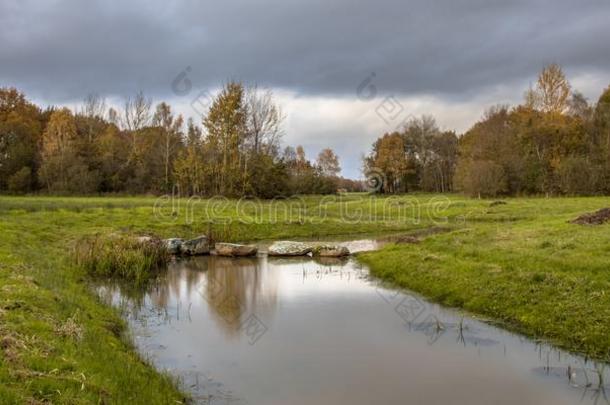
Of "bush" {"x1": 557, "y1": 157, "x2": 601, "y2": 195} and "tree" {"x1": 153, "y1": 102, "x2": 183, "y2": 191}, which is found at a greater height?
"tree" {"x1": 153, "y1": 102, "x2": 183, "y2": 191}

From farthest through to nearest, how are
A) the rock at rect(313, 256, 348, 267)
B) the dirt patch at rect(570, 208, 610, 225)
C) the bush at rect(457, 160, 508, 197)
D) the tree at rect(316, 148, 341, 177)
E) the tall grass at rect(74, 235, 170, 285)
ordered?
1. the tree at rect(316, 148, 341, 177)
2. the bush at rect(457, 160, 508, 197)
3. the rock at rect(313, 256, 348, 267)
4. the dirt patch at rect(570, 208, 610, 225)
5. the tall grass at rect(74, 235, 170, 285)

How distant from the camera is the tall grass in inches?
794

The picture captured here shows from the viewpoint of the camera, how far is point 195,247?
27.7 meters

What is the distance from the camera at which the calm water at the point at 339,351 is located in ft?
30.6

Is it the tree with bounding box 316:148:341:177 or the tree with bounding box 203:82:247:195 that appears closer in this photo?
the tree with bounding box 203:82:247:195

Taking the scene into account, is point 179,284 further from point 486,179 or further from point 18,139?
point 18,139

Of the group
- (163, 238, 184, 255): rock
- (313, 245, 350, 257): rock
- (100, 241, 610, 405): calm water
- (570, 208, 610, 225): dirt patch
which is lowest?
(100, 241, 610, 405): calm water

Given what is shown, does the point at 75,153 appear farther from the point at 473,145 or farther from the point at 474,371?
the point at 474,371

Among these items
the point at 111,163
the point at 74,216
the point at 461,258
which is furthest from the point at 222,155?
the point at 461,258

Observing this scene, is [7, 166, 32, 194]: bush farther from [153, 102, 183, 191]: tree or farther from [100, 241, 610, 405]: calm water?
[100, 241, 610, 405]: calm water

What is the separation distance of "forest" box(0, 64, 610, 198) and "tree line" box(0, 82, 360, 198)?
0.14 metres

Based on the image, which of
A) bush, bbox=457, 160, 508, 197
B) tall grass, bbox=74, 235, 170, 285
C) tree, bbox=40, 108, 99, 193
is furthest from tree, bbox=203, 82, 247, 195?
tall grass, bbox=74, 235, 170, 285

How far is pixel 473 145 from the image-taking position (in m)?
72.4

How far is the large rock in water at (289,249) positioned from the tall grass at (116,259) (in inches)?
277
